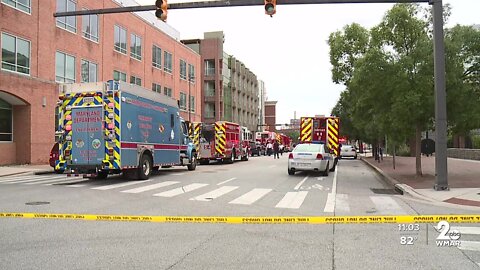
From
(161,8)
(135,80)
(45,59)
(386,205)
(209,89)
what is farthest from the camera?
(209,89)

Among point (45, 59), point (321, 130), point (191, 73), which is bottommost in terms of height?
point (321, 130)

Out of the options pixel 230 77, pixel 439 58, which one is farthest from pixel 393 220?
pixel 230 77

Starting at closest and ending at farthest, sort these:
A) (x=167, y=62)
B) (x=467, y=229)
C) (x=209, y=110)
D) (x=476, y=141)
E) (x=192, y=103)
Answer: (x=467, y=229) < (x=476, y=141) < (x=167, y=62) < (x=192, y=103) < (x=209, y=110)

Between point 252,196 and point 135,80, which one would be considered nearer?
point 252,196

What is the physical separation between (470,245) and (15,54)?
1017 inches

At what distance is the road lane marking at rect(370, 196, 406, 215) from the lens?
378 inches

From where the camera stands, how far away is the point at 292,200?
1148 cm

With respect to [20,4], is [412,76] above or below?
below

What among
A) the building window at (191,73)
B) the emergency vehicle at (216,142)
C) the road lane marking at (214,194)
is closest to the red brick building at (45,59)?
the emergency vehicle at (216,142)

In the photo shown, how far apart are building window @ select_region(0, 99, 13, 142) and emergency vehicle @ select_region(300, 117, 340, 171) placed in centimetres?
1798

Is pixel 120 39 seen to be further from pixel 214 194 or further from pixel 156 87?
pixel 214 194

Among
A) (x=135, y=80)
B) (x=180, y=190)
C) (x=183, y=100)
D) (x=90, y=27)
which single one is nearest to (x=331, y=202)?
(x=180, y=190)

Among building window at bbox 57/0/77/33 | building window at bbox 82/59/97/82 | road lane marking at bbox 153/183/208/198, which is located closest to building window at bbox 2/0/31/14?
building window at bbox 57/0/77/33

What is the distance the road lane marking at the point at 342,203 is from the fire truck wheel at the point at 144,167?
7.61 m
